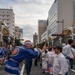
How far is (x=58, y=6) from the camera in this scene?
137250mm

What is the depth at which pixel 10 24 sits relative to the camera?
182125 mm

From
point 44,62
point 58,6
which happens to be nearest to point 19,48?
point 44,62

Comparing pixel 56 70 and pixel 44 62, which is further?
pixel 44 62

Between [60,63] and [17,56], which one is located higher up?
[17,56]

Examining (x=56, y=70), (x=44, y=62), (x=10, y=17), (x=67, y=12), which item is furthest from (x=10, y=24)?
(x=56, y=70)

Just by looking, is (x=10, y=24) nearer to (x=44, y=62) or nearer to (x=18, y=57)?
(x=44, y=62)

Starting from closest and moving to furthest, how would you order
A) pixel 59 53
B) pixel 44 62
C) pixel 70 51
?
pixel 59 53 < pixel 70 51 < pixel 44 62

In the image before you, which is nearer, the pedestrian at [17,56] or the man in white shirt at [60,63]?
the pedestrian at [17,56]

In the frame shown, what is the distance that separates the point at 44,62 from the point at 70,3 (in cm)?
12360

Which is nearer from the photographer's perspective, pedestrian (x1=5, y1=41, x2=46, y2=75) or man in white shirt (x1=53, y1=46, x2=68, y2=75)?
pedestrian (x1=5, y1=41, x2=46, y2=75)

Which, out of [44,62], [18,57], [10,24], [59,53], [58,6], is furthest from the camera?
[10,24]

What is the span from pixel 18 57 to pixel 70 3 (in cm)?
13571

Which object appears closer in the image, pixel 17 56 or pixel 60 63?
pixel 17 56

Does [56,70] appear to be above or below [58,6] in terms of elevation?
below
